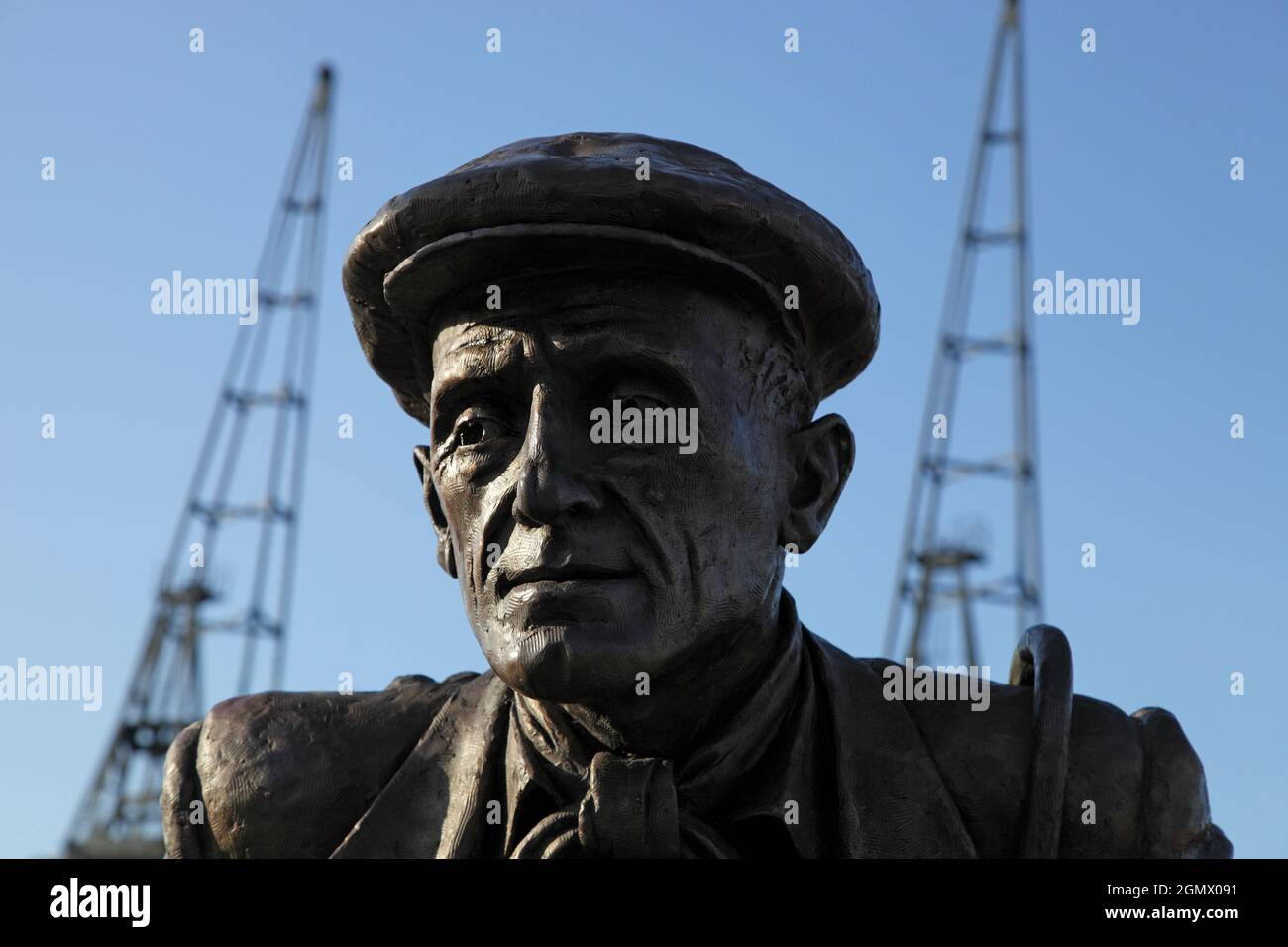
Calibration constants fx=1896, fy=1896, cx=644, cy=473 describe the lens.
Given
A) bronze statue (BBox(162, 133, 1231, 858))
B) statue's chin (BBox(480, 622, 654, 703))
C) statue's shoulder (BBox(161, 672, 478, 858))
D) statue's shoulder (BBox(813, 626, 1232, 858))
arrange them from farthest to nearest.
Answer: statue's shoulder (BBox(161, 672, 478, 858)), statue's shoulder (BBox(813, 626, 1232, 858)), bronze statue (BBox(162, 133, 1231, 858)), statue's chin (BBox(480, 622, 654, 703))

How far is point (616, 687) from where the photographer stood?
452cm

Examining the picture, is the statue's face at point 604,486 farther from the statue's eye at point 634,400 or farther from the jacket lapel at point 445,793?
the jacket lapel at point 445,793

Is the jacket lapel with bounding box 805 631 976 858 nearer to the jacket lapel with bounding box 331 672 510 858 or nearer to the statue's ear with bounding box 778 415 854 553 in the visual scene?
the statue's ear with bounding box 778 415 854 553

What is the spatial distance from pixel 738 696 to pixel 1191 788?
1.22m

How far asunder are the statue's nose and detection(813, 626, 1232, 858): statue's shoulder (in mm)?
1261

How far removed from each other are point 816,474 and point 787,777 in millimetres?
818

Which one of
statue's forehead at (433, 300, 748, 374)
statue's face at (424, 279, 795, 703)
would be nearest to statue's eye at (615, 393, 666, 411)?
statue's face at (424, 279, 795, 703)

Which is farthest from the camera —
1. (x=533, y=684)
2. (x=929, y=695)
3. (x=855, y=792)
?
(x=929, y=695)

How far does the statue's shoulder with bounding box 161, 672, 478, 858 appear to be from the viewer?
17.0ft

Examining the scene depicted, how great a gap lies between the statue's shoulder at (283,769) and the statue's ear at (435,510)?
494 mm

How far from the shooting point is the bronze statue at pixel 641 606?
4.59m

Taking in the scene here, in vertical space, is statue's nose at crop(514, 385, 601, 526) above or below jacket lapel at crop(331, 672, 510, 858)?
above
